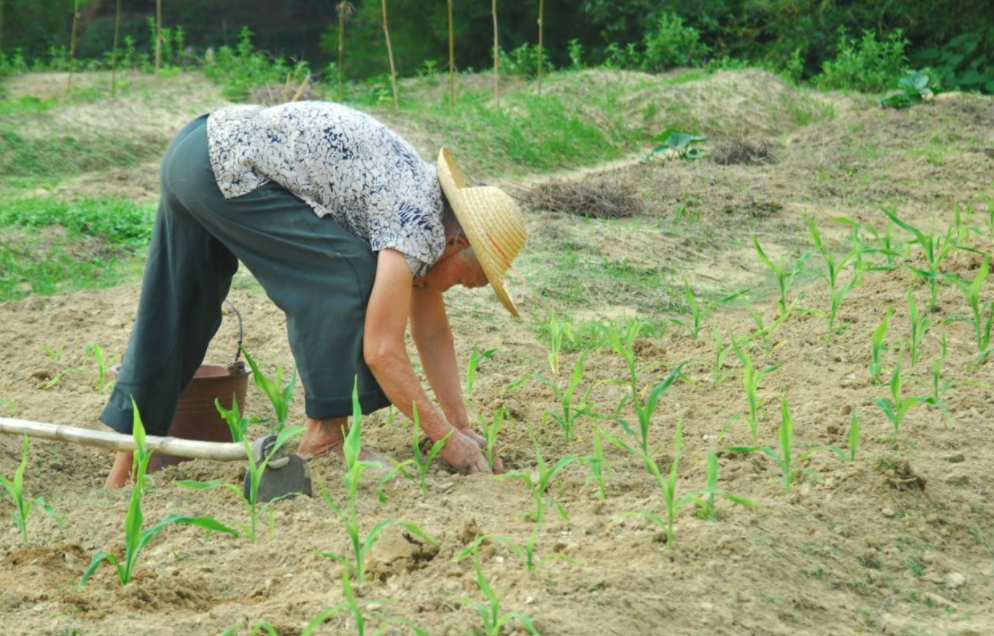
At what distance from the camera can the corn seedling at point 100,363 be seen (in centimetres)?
416

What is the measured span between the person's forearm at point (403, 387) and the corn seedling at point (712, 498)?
31.1 inches

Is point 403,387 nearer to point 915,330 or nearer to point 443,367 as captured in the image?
point 443,367

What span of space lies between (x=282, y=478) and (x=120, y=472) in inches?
25.1

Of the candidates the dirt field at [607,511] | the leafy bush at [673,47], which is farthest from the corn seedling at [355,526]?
the leafy bush at [673,47]

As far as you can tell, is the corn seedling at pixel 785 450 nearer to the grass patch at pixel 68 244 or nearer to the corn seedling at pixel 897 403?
the corn seedling at pixel 897 403

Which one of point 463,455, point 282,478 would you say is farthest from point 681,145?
point 282,478

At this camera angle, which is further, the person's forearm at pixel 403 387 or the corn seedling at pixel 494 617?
the person's forearm at pixel 403 387

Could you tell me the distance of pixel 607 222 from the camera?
7.10 meters

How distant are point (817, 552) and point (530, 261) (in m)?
3.70

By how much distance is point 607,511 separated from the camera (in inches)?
116

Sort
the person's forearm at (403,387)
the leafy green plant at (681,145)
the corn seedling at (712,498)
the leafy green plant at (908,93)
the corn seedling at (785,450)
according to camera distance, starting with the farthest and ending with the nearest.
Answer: the leafy green plant at (908,93) → the leafy green plant at (681,145) → the person's forearm at (403,387) → the corn seedling at (785,450) → the corn seedling at (712,498)

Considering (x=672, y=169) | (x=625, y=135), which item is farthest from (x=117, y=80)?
(x=672, y=169)

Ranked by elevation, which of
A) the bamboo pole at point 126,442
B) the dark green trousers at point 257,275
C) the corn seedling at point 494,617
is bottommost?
the bamboo pole at point 126,442

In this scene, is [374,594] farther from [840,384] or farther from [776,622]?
[840,384]
